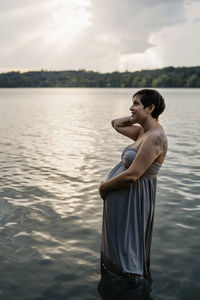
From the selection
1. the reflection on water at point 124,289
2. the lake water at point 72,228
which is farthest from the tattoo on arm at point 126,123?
the lake water at point 72,228

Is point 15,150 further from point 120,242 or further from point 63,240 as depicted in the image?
point 120,242

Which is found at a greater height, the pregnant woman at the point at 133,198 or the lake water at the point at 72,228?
the pregnant woman at the point at 133,198

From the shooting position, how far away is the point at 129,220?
168 inches

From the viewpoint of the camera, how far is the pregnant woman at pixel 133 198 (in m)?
3.93

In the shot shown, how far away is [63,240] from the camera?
6.37 meters

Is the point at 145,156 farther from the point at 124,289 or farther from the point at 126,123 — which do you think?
the point at 124,289

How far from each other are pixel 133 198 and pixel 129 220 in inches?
10.9

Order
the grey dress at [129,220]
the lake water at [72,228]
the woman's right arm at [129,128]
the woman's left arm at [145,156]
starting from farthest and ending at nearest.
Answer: the lake water at [72,228] < the woman's right arm at [129,128] < the grey dress at [129,220] < the woman's left arm at [145,156]

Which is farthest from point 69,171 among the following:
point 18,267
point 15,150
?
point 18,267

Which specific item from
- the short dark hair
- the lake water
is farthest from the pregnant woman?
the lake water

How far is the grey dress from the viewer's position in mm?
4168

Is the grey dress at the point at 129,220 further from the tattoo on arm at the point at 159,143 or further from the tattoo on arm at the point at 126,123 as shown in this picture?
the tattoo on arm at the point at 126,123

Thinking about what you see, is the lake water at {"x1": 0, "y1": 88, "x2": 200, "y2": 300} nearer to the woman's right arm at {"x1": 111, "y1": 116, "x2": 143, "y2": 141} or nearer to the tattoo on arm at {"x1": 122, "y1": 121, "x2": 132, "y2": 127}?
the woman's right arm at {"x1": 111, "y1": 116, "x2": 143, "y2": 141}

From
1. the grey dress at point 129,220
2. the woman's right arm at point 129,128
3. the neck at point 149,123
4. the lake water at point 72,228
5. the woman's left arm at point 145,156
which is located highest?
the neck at point 149,123
